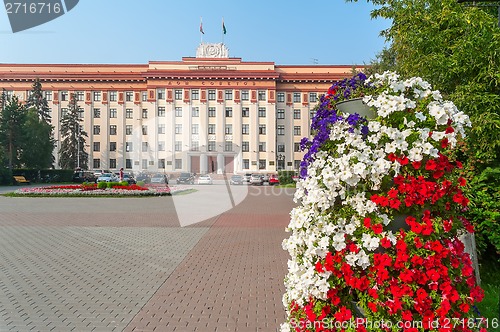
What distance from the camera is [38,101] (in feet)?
216

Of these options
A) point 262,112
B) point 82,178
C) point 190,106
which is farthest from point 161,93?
point 82,178

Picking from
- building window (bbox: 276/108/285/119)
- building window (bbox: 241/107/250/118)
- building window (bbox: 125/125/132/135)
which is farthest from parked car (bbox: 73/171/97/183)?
building window (bbox: 276/108/285/119)

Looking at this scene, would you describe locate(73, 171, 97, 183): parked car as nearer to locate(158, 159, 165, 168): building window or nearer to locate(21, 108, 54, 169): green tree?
locate(21, 108, 54, 169): green tree

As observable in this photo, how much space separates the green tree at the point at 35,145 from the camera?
50969 millimetres

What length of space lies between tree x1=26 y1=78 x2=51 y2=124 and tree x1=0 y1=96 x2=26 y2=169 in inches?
554

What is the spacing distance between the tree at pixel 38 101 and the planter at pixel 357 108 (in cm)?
6899

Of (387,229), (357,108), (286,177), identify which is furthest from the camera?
(286,177)

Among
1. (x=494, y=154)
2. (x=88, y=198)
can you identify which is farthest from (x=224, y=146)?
(x=494, y=154)

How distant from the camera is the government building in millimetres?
69062

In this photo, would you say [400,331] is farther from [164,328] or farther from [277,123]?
[277,123]

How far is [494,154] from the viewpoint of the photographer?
20.5 ft

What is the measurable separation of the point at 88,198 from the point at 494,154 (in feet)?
77.3

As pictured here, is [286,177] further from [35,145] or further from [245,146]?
[35,145]

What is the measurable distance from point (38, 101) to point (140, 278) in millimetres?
67687
